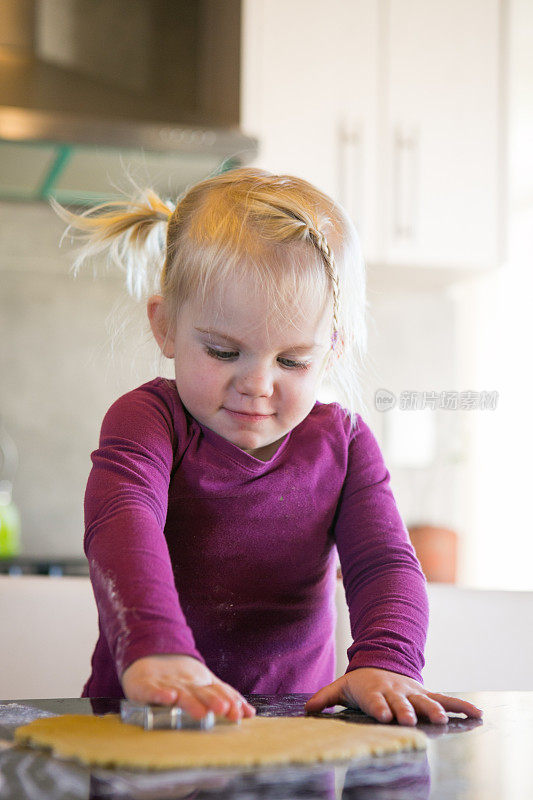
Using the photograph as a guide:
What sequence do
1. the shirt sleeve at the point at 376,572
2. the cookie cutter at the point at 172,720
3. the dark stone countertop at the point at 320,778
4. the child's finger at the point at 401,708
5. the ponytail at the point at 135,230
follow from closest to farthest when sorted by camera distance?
the dark stone countertop at the point at 320,778 → the cookie cutter at the point at 172,720 → the child's finger at the point at 401,708 → the shirt sleeve at the point at 376,572 → the ponytail at the point at 135,230

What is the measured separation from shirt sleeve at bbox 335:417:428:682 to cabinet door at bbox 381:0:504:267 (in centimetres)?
173

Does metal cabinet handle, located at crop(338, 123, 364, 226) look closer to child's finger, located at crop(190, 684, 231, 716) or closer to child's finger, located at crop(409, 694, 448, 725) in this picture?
child's finger, located at crop(409, 694, 448, 725)

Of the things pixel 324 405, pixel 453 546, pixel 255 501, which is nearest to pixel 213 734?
pixel 255 501

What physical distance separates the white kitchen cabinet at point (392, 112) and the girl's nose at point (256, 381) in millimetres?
1822

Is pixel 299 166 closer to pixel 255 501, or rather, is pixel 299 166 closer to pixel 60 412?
pixel 60 412

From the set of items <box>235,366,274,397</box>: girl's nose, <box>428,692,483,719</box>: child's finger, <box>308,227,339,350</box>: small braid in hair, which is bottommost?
<box>428,692,483,719</box>: child's finger

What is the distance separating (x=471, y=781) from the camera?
50 centimetres

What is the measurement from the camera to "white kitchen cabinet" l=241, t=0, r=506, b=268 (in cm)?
261

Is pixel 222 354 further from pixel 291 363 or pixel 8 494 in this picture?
pixel 8 494

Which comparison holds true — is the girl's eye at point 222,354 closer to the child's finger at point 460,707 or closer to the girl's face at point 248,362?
the girl's face at point 248,362
